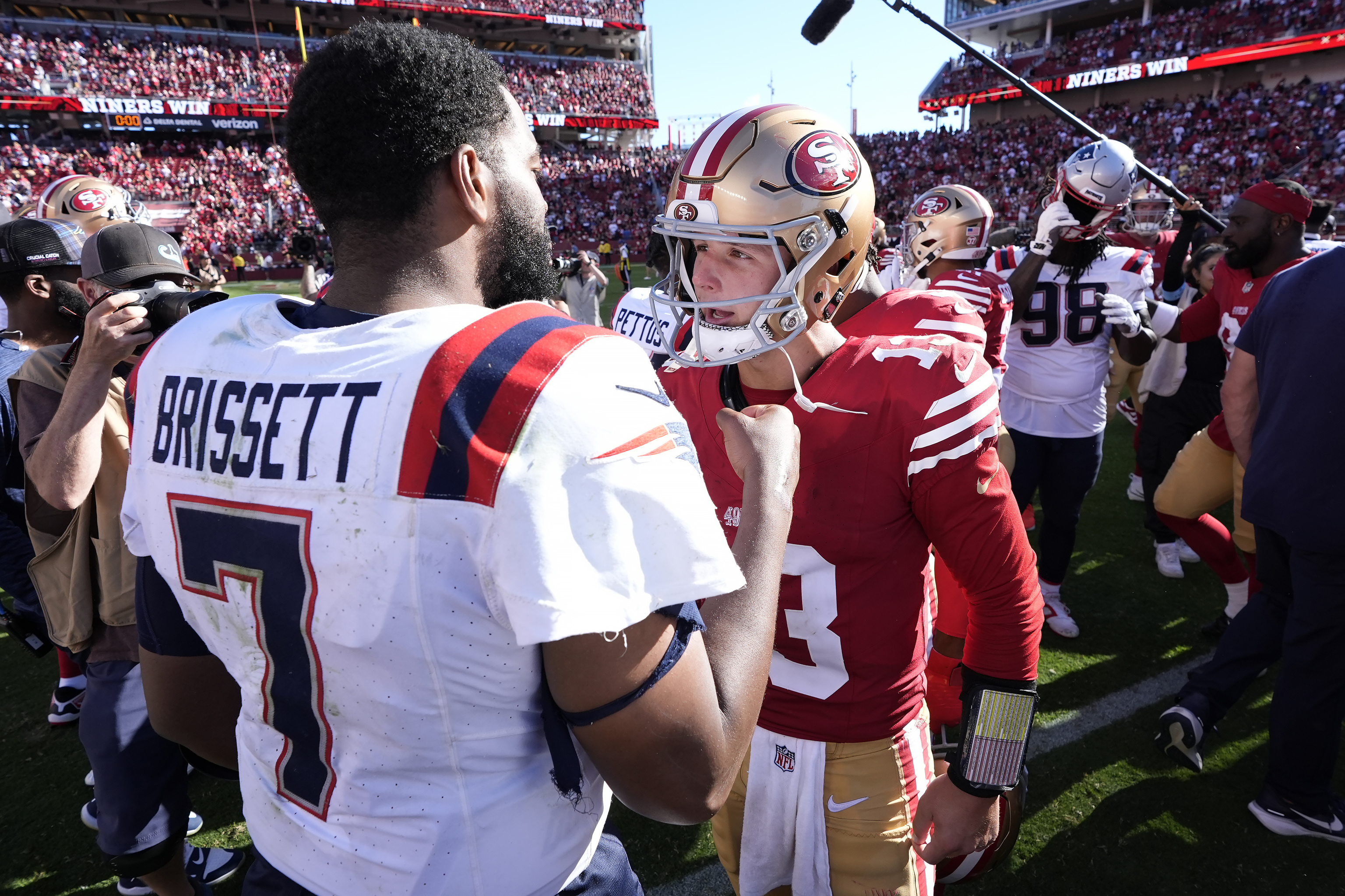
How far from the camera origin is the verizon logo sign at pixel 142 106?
32750 millimetres

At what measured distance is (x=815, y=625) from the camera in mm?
1730

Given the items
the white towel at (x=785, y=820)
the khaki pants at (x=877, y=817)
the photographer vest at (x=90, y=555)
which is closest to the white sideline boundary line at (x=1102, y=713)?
the white towel at (x=785, y=820)

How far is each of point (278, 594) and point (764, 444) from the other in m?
0.76

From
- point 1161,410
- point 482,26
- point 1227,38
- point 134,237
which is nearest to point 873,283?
point 1161,410

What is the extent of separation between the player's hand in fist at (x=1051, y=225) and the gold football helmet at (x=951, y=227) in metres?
0.28

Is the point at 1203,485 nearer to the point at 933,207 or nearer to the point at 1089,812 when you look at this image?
the point at 1089,812

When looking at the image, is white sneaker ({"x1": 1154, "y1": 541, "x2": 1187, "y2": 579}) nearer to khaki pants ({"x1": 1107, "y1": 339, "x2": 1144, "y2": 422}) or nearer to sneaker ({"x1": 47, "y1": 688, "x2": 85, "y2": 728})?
khaki pants ({"x1": 1107, "y1": 339, "x2": 1144, "y2": 422})

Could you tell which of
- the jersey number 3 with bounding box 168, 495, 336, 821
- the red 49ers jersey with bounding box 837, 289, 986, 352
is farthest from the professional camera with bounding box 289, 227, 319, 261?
the jersey number 3 with bounding box 168, 495, 336, 821

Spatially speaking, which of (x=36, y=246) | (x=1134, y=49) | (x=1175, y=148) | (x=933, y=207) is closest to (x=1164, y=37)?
(x=1134, y=49)

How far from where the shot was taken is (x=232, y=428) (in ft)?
3.15

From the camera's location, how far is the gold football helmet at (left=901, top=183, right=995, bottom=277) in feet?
14.0

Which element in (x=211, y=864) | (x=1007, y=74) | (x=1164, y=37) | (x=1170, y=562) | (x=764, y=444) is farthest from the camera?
(x=1164, y=37)

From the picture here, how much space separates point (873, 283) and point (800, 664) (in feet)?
9.25

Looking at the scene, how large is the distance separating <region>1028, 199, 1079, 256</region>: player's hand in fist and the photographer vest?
14.0 feet
